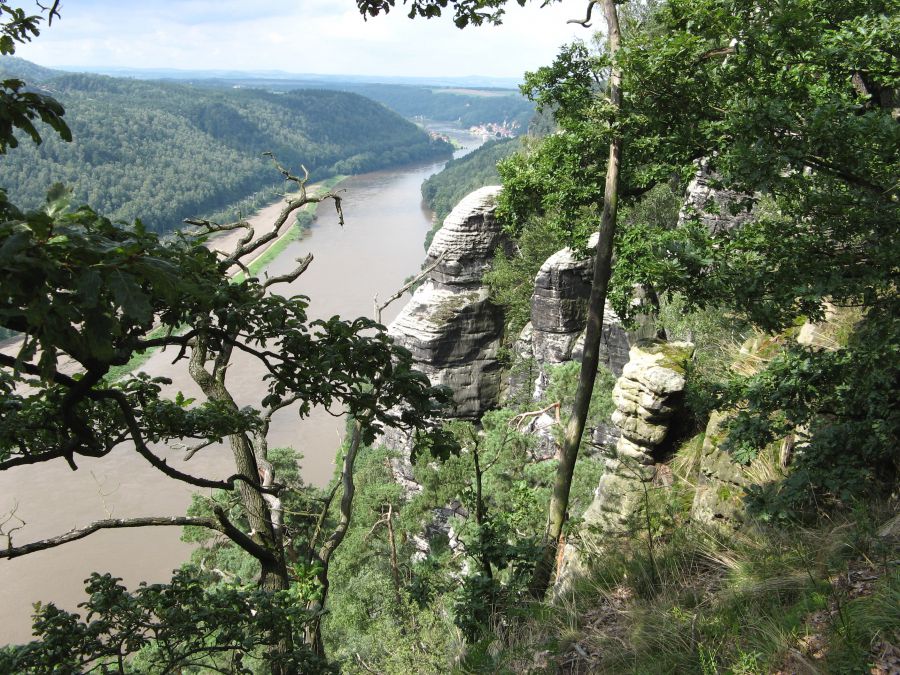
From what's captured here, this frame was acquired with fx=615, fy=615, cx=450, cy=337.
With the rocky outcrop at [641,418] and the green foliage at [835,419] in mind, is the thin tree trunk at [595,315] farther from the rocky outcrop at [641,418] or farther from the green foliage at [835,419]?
the rocky outcrop at [641,418]

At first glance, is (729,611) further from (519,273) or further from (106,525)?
(519,273)

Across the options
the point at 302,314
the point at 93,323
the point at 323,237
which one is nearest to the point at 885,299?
the point at 302,314

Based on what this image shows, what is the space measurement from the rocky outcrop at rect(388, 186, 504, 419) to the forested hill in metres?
25.3

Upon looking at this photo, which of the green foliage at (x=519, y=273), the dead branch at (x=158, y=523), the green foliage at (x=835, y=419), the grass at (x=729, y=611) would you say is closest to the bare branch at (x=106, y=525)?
the dead branch at (x=158, y=523)

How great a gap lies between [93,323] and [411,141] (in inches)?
5914

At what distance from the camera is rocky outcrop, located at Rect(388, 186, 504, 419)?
24141 millimetres

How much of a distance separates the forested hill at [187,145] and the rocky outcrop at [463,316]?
2532cm

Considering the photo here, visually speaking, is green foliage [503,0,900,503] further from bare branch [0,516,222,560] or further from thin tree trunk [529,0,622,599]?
bare branch [0,516,222,560]

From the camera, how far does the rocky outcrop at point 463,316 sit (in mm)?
24141

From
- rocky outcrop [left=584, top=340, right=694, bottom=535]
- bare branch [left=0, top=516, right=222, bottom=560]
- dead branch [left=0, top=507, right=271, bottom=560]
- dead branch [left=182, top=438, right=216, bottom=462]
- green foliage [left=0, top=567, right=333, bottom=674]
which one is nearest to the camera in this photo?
green foliage [left=0, top=567, right=333, bottom=674]

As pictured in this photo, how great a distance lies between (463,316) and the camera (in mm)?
24562

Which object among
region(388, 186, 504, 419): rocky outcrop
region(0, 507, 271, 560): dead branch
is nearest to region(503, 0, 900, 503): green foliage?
region(0, 507, 271, 560): dead branch

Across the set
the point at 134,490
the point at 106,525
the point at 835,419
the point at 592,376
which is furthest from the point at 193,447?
the point at 134,490

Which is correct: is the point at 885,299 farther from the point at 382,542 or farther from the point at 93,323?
the point at 382,542
